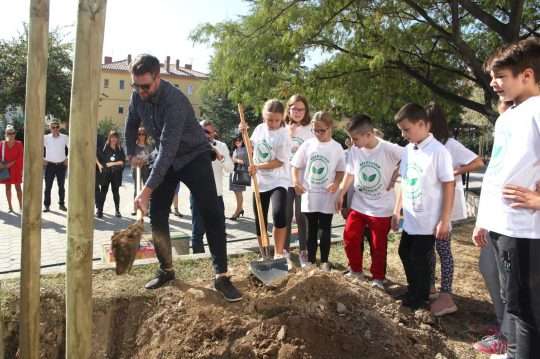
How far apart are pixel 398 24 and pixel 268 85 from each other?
2228 millimetres

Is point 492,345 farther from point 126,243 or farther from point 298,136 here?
point 298,136

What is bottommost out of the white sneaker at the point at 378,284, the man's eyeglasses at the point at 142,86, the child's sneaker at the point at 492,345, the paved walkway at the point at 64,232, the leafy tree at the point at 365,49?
the paved walkway at the point at 64,232

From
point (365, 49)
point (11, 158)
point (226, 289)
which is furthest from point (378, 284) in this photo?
point (11, 158)

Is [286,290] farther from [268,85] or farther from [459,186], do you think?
[268,85]

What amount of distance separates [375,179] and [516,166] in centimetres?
196

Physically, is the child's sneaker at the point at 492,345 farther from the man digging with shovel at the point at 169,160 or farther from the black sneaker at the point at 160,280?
the black sneaker at the point at 160,280

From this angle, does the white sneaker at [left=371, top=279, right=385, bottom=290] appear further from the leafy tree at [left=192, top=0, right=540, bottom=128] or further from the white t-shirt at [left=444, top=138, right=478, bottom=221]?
the leafy tree at [left=192, top=0, right=540, bottom=128]

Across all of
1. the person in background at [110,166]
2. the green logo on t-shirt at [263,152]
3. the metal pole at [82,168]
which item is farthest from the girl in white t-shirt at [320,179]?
the person in background at [110,166]

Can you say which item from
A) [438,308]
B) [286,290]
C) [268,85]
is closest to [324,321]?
[286,290]

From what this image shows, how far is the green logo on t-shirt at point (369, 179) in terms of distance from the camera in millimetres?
4301

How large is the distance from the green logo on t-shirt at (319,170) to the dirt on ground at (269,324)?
4.01 feet

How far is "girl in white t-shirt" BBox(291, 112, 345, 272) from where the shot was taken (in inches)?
186

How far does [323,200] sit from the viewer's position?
186 inches

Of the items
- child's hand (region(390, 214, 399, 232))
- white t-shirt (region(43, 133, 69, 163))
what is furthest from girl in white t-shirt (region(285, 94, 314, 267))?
white t-shirt (region(43, 133, 69, 163))
